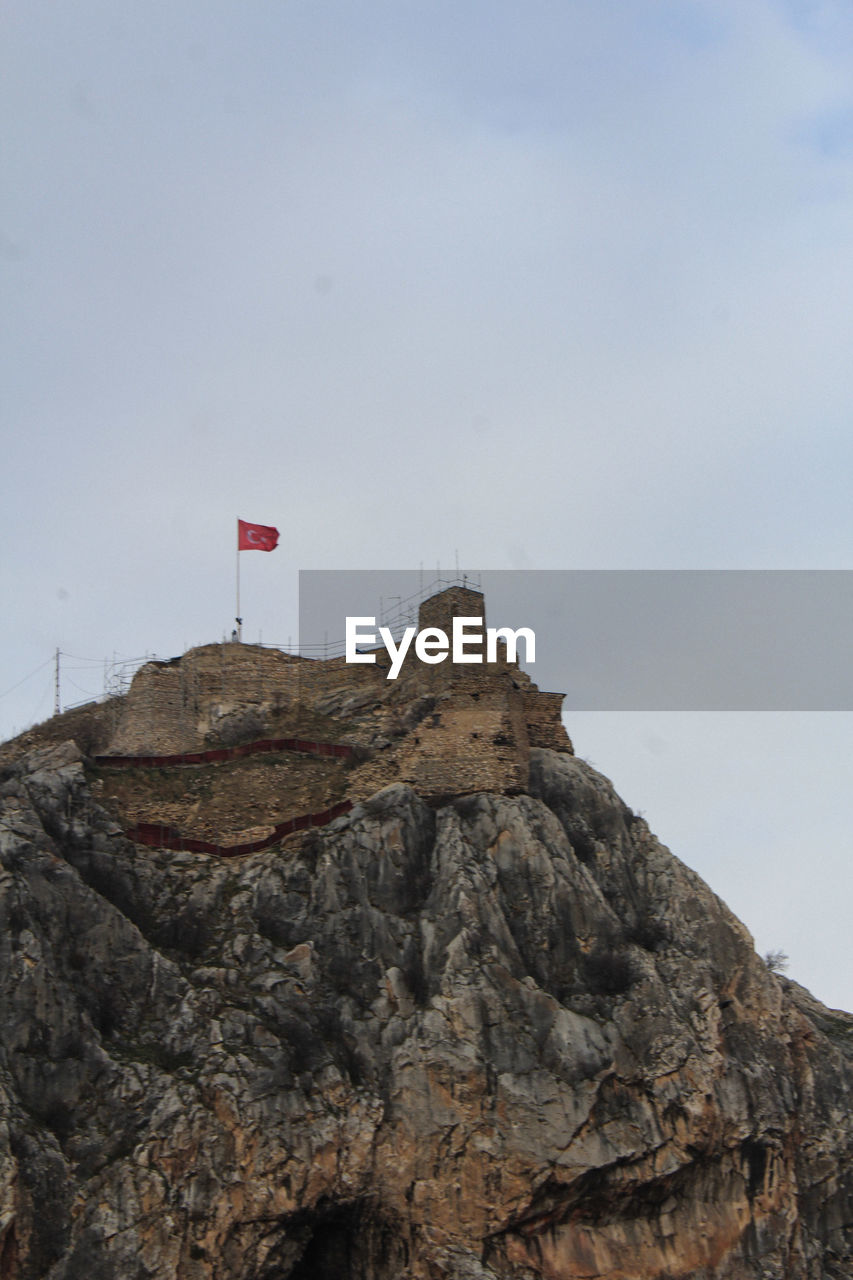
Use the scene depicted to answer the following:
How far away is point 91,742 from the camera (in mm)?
64312

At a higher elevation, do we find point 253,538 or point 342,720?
point 253,538

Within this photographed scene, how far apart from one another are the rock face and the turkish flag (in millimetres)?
14797

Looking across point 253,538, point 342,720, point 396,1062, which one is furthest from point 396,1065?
point 253,538

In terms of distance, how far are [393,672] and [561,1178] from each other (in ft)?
70.1

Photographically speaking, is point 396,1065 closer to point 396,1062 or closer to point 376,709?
point 396,1062

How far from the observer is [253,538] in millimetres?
69875

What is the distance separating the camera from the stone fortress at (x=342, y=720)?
59344mm

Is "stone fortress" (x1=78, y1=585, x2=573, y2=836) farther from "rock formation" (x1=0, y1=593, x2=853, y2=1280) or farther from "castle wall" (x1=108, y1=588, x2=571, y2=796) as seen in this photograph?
"rock formation" (x1=0, y1=593, x2=853, y2=1280)

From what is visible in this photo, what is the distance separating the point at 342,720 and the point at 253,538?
388 inches

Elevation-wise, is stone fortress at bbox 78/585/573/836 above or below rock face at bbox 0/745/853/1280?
above

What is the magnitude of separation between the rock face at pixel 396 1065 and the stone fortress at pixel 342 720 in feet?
5.09

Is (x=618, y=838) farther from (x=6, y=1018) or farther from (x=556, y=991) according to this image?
(x=6, y=1018)

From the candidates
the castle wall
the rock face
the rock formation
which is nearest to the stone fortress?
the castle wall

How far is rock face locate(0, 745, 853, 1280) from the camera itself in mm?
48312
